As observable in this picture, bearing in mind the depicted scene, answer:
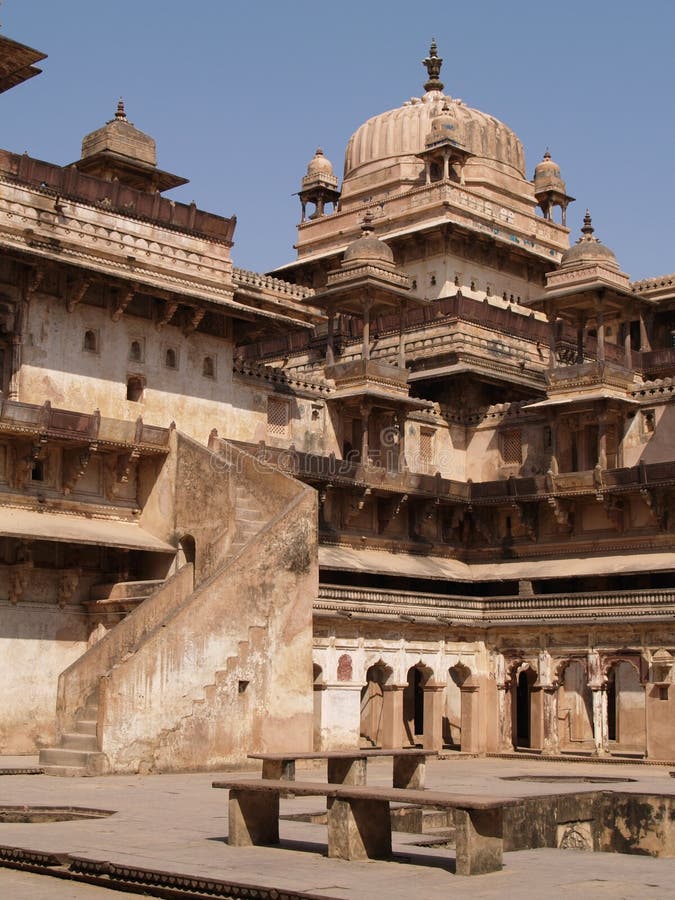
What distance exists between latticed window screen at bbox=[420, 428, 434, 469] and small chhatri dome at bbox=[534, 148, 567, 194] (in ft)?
50.5

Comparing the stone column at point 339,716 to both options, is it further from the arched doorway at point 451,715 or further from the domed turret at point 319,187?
the domed turret at point 319,187

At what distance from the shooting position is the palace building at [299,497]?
25.2m

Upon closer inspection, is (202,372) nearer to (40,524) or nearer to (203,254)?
(203,254)

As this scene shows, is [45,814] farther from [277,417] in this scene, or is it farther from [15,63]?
[277,417]

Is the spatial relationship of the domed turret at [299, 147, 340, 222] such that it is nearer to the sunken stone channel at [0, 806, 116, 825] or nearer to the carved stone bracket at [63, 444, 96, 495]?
the carved stone bracket at [63, 444, 96, 495]

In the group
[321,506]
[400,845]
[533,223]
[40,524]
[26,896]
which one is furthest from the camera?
[533,223]

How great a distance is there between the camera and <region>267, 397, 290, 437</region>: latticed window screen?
33.9m

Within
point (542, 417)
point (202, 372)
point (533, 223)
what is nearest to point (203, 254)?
point (202, 372)

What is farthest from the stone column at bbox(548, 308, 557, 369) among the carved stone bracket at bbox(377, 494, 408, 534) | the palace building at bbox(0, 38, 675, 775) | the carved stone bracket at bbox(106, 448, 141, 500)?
the carved stone bracket at bbox(106, 448, 141, 500)

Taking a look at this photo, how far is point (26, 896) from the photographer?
11.1m

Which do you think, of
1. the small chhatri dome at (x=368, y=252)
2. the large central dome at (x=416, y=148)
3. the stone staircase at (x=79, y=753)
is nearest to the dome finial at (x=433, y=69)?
the large central dome at (x=416, y=148)

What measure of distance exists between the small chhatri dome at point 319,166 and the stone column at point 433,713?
23261mm

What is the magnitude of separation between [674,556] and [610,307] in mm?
6852

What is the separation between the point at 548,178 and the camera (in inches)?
1959
